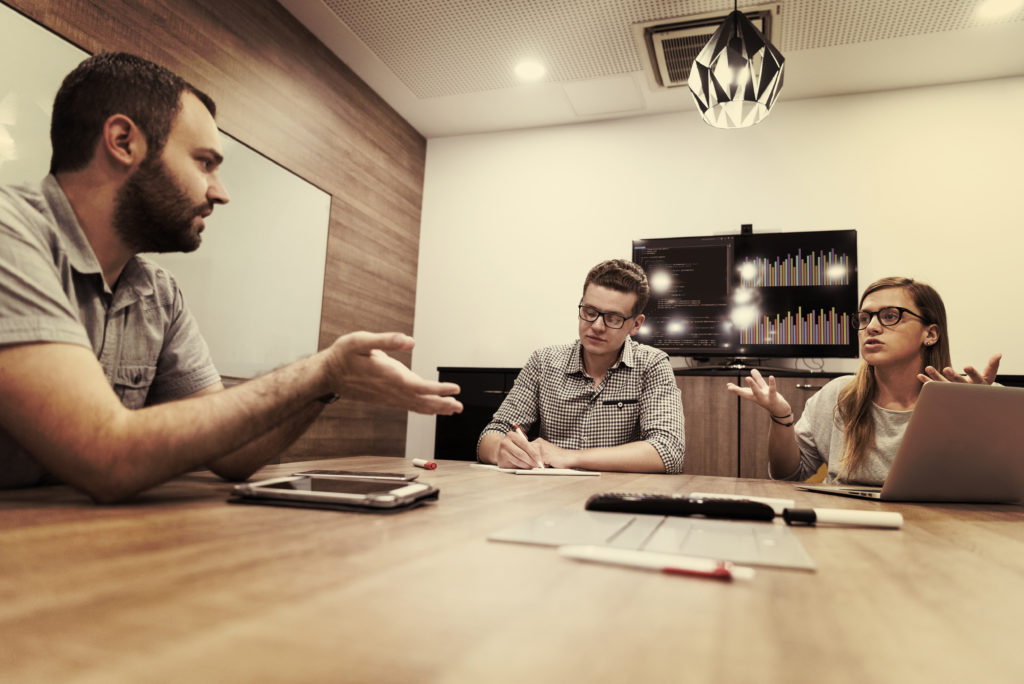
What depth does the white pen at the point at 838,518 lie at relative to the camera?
2.54 ft

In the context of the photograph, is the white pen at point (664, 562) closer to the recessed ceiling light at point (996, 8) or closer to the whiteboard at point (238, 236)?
the whiteboard at point (238, 236)

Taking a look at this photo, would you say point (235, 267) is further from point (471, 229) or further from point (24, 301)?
point (24, 301)

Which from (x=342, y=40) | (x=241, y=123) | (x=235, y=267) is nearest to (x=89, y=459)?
(x=235, y=267)

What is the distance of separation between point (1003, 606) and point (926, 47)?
152 inches

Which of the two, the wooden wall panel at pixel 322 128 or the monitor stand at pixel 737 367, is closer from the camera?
the wooden wall panel at pixel 322 128

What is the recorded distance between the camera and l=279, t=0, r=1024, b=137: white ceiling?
3.06 metres

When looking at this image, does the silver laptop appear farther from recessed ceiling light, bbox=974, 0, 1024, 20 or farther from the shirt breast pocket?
recessed ceiling light, bbox=974, 0, 1024, 20

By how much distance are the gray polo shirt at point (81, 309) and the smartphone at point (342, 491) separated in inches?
13.1

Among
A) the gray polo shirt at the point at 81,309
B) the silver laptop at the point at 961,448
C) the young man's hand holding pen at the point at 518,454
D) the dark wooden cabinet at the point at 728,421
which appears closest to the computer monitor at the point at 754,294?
the dark wooden cabinet at the point at 728,421

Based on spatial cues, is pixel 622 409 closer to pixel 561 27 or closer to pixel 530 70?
pixel 561 27

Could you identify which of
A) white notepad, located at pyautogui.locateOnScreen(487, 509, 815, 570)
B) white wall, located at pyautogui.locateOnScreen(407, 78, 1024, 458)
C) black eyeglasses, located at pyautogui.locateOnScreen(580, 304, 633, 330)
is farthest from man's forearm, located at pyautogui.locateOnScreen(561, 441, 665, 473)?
white wall, located at pyautogui.locateOnScreen(407, 78, 1024, 458)

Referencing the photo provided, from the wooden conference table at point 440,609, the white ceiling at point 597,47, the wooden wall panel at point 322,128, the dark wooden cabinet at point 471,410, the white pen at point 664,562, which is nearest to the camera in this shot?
the wooden conference table at point 440,609

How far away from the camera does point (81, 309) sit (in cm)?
110

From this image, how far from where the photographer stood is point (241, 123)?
116 inches
